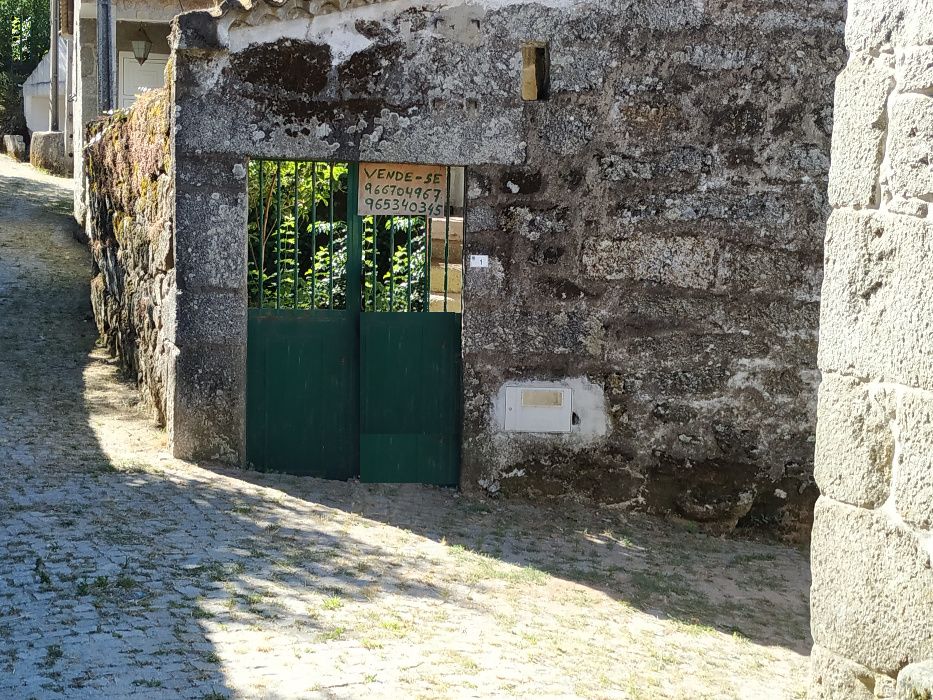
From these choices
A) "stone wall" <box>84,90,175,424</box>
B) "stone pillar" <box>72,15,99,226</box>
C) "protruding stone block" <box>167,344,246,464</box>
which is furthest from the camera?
"stone pillar" <box>72,15,99,226</box>

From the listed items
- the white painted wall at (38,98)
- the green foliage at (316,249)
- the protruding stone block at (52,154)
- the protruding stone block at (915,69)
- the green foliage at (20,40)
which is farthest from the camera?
the green foliage at (20,40)

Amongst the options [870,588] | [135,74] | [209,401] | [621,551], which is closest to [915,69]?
[870,588]

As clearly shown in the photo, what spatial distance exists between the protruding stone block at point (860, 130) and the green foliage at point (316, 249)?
397cm

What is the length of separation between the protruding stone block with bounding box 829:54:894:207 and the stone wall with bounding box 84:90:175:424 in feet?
15.0

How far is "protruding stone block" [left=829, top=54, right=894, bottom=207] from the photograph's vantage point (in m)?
3.13

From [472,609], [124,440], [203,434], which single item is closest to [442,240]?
[203,434]

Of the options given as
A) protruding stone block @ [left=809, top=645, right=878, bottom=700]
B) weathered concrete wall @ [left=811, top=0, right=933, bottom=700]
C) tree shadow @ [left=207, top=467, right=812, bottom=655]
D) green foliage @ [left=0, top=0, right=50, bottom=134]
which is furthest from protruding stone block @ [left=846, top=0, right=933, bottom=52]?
green foliage @ [left=0, top=0, right=50, bottom=134]

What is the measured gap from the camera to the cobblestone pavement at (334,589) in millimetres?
4203

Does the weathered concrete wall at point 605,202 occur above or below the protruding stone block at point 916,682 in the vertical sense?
above

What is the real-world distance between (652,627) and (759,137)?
3.22 m

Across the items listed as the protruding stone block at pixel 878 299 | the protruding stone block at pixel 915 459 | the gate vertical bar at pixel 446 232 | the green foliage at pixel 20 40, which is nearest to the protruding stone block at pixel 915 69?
the protruding stone block at pixel 878 299

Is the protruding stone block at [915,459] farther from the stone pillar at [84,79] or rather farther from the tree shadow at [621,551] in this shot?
the stone pillar at [84,79]

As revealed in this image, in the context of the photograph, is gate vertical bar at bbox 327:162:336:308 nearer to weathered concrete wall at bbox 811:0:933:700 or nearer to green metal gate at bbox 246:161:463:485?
green metal gate at bbox 246:161:463:485

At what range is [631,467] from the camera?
7227 millimetres
